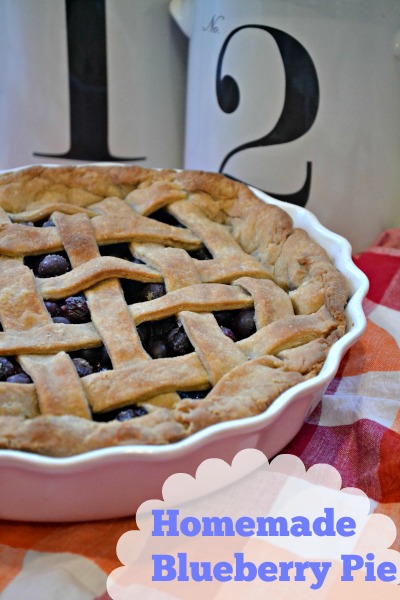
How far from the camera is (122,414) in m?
0.85

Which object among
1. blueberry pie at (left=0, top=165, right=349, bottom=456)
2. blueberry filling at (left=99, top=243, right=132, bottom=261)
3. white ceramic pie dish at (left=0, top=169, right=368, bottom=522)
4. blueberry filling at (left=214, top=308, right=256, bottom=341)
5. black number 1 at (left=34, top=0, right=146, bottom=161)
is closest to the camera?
white ceramic pie dish at (left=0, top=169, right=368, bottom=522)

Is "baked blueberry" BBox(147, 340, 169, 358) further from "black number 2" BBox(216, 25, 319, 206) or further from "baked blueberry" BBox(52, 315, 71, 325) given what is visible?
"black number 2" BBox(216, 25, 319, 206)

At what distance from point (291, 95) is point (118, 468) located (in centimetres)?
97

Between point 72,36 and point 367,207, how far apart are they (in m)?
0.81

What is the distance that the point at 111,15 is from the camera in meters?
1.42

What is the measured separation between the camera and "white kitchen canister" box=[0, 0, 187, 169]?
1.41 metres

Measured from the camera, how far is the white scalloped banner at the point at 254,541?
0.75 meters

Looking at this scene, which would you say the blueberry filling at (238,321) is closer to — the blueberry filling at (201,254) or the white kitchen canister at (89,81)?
the blueberry filling at (201,254)

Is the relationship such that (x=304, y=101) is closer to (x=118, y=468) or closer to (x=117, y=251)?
(x=117, y=251)

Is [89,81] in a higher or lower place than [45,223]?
higher

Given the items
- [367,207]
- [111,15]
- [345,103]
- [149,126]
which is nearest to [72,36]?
[111,15]

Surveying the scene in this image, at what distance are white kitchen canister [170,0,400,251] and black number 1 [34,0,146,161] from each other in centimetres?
20

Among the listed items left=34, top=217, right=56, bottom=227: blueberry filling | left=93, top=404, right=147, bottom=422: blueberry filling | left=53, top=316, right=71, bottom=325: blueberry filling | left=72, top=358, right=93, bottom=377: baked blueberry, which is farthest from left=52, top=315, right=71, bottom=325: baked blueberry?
left=34, top=217, right=56, bottom=227: blueberry filling

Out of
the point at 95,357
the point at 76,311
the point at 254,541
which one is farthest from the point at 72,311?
the point at 254,541
